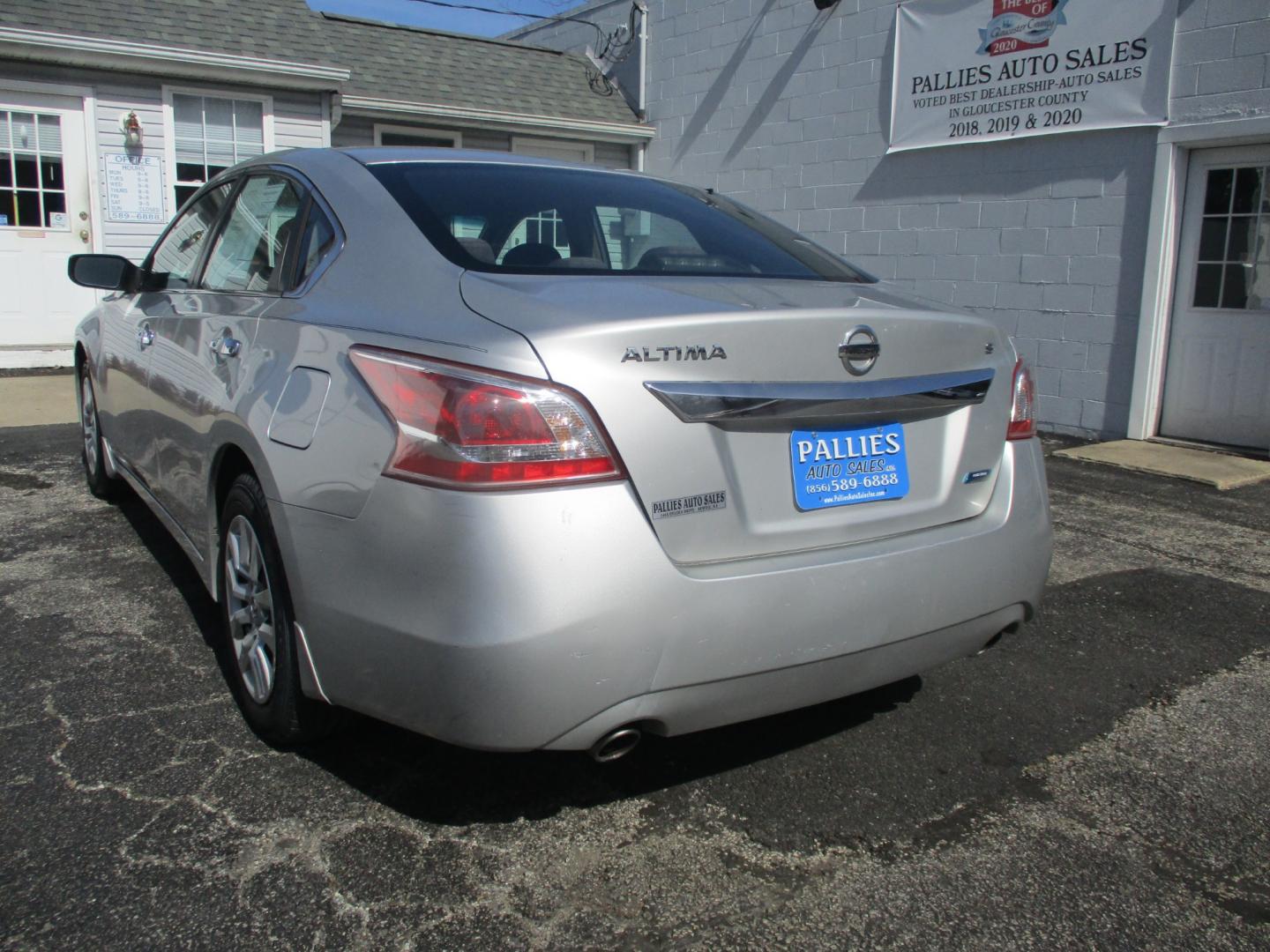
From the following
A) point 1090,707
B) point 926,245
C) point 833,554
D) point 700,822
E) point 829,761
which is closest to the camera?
point 833,554

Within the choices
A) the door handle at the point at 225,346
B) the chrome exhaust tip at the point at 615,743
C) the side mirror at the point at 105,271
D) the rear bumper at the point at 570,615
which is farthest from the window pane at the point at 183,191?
the chrome exhaust tip at the point at 615,743

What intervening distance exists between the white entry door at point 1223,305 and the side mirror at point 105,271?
23.6 feet

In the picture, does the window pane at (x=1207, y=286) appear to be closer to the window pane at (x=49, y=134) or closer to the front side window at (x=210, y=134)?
the front side window at (x=210, y=134)

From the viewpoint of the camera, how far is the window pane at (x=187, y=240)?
155 inches

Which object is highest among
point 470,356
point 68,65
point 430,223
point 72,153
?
point 68,65

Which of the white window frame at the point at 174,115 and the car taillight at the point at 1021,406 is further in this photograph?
the white window frame at the point at 174,115

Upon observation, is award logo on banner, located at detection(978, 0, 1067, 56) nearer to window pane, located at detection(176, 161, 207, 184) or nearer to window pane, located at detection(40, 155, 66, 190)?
window pane, located at detection(176, 161, 207, 184)

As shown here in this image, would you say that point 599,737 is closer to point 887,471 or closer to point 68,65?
point 887,471

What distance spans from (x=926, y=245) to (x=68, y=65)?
809 centimetres

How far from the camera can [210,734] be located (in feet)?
9.70

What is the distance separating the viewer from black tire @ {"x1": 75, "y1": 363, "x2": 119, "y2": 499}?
17.4ft

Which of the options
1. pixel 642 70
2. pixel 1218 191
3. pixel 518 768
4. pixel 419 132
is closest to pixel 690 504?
pixel 518 768

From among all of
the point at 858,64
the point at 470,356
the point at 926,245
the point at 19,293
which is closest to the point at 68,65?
the point at 19,293

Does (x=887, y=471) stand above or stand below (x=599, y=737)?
above
